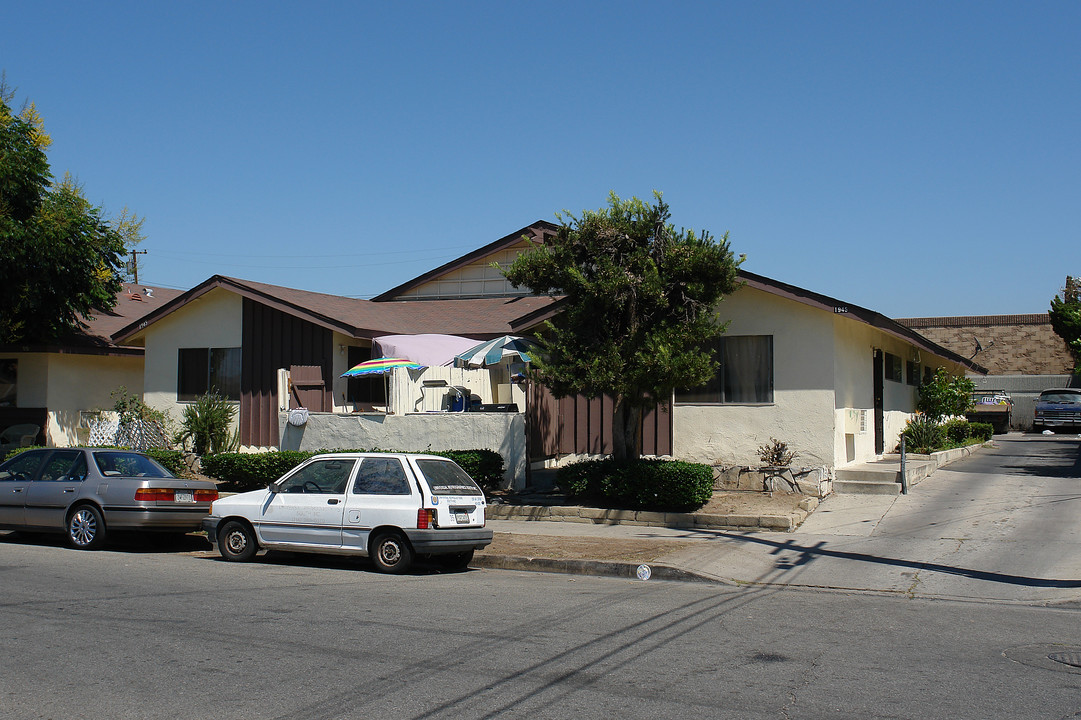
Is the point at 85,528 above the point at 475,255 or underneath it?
underneath

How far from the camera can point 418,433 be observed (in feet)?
59.8

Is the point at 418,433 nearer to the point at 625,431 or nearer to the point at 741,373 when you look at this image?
the point at 625,431

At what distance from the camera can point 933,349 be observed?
875 inches

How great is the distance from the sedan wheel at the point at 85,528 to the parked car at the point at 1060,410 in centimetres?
3340

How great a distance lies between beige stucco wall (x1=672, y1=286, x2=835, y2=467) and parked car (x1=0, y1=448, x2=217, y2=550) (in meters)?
8.71

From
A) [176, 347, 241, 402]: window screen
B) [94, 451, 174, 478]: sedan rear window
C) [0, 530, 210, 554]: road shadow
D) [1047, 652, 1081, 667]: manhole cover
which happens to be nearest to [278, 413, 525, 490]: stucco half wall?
[176, 347, 241, 402]: window screen

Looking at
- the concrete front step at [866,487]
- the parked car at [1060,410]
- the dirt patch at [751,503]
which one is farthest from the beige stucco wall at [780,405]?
the parked car at [1060,410]

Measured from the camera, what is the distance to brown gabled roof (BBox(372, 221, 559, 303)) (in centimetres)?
2503

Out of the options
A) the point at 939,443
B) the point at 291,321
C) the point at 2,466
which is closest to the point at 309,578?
the point at 2,466

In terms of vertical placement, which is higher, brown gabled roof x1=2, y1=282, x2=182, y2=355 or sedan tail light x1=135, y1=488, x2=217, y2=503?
brown gabled roof x1=2, y1=282, x2=182, y2=355

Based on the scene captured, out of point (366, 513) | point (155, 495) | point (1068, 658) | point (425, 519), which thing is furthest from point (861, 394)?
point (155, 495)

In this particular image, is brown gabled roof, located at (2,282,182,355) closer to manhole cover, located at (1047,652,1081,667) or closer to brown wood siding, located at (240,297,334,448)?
brown wood siding, located at (240,297,334,448)

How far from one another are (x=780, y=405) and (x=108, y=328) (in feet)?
64.7

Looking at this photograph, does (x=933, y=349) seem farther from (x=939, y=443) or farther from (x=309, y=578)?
(x=309, y=578)
